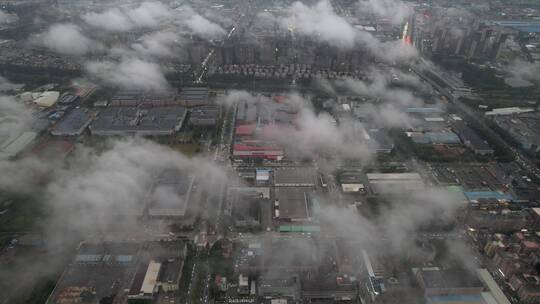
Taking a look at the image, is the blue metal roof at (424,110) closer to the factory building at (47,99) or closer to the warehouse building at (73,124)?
the warehouse building at (73,124)

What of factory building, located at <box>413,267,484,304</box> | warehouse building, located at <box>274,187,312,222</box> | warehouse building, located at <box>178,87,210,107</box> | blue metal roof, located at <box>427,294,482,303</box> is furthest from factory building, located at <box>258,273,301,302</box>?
warehouse building, located at <box>178,87,210,107</box>

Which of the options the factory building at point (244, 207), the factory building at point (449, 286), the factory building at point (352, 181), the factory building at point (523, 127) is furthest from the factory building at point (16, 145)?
the factory building at point (523, 127)

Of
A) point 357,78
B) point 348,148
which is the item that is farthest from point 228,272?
point 357,78

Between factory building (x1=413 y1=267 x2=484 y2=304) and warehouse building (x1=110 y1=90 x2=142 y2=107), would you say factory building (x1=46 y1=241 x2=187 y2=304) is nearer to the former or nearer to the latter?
factory building (x1=413 y1=267 x2=484 y2=304)

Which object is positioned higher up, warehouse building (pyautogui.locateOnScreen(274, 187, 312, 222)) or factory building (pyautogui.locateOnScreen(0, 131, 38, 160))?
warehouse building (pyautogui.locateOnScreen(274, 187, 312, 222))

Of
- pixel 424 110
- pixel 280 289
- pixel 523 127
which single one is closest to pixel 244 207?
pixel 280 289
